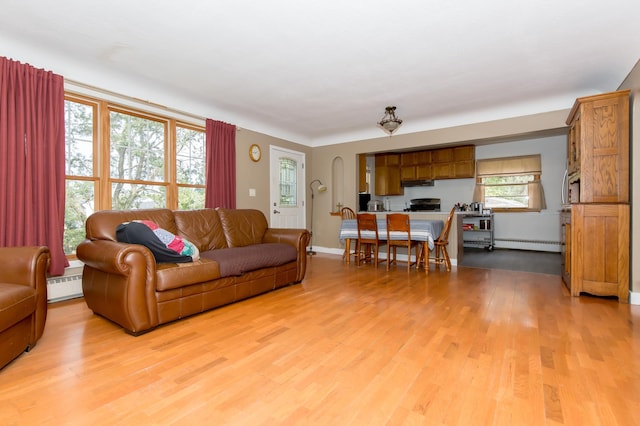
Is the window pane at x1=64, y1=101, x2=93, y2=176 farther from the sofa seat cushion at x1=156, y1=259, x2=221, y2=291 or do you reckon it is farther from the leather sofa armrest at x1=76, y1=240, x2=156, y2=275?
the sofa seat cushion at x1=156, y1=259, x2=221, y2=291

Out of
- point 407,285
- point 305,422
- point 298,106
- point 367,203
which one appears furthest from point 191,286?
point 367,203

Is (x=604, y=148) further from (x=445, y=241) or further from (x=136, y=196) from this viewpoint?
(x=136, y=196)

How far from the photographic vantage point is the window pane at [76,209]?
3338 mm

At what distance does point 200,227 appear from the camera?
3.55 metres

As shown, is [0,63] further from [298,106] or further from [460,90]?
[460,90]

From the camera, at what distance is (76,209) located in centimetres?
341

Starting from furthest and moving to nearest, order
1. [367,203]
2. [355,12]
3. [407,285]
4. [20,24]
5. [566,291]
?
[367,203]
[407,285]
[566,291]
[20,24]
[355,12]

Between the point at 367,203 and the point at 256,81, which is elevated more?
the point at 256,81

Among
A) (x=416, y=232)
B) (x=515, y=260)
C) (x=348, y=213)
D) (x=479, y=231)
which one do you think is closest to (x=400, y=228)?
(x=416, y=232)

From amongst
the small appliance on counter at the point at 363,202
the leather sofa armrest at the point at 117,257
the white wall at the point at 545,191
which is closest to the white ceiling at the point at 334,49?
the leather sofa armrest at the point at 117,257

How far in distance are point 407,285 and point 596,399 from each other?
7.50ft

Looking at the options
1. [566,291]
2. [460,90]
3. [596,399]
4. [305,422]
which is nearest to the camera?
[305,422]

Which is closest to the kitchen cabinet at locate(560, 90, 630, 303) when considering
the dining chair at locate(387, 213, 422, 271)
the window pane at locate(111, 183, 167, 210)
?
the dining chair at locate(387, 213, 422, 271)

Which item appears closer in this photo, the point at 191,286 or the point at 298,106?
the point at 191,286
